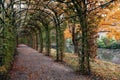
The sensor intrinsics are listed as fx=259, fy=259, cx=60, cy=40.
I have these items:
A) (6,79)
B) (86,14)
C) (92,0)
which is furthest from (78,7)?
(6,79)

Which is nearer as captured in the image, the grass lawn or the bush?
the grass lawn

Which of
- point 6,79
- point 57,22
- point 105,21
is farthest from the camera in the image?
point 105,21

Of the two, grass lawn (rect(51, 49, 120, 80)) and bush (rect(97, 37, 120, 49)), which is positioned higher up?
bush (rect(97, 37, 120, 49))

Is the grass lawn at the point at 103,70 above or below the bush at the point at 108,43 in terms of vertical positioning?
below

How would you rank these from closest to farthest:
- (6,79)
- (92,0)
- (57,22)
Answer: (6,79) < (92,0) < (57,22)

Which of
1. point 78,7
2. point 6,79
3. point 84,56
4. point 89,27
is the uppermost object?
point 78,7

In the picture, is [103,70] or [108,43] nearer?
[103,70]

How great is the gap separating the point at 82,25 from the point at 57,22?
750 cm

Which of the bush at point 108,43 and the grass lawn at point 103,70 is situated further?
Answer: the bush at point 108,43

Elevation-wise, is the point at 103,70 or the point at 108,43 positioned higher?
the point at 108,43

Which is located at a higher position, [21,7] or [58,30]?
[21,7]

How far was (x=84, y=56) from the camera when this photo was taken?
13320mm

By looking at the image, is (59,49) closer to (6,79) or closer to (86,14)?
(86,14)

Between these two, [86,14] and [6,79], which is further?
[86,14]
